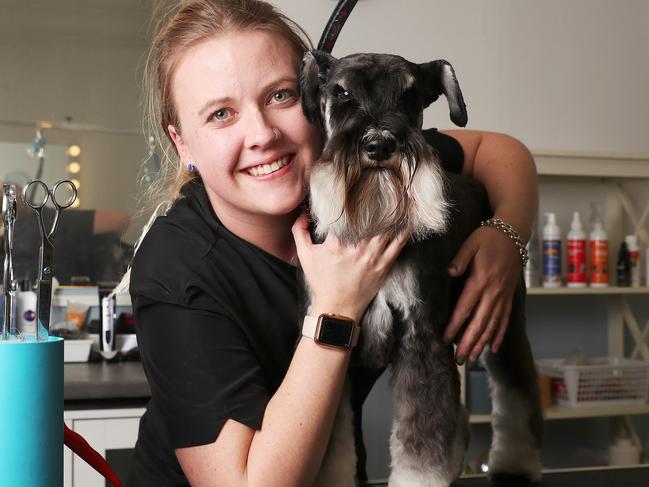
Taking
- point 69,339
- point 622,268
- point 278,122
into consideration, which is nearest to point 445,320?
point 278,122

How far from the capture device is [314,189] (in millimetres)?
1109

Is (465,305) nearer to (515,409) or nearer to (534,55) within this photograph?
(515,409)

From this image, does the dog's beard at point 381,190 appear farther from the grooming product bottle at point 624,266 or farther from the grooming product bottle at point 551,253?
the grooming product bottle at point 624,266

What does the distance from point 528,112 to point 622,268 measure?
83 cm

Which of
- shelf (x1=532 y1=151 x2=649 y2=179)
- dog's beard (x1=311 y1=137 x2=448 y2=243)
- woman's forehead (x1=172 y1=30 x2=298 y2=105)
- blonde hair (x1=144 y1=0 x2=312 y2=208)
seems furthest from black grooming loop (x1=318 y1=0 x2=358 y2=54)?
shelf (x1=532 y1=151 x2=649 y2=179)

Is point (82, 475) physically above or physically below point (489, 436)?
above

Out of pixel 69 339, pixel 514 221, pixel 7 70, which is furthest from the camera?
pixel 7 70

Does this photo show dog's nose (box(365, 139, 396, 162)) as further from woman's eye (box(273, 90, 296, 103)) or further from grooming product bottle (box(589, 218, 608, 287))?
grooming product bottle (box(589, 218, 608, 287))

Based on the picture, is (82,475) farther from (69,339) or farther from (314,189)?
(314,189)

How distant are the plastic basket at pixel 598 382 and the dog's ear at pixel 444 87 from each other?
231 cm

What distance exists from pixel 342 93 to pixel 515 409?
76cm

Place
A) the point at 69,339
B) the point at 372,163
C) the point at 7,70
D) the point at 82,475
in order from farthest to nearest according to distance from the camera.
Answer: the point at 7,70 → the point at 69,339 → the point at 82,475 → the point at 372,163

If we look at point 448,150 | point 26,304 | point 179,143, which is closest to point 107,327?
point 26,304

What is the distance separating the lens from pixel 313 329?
1.13m
